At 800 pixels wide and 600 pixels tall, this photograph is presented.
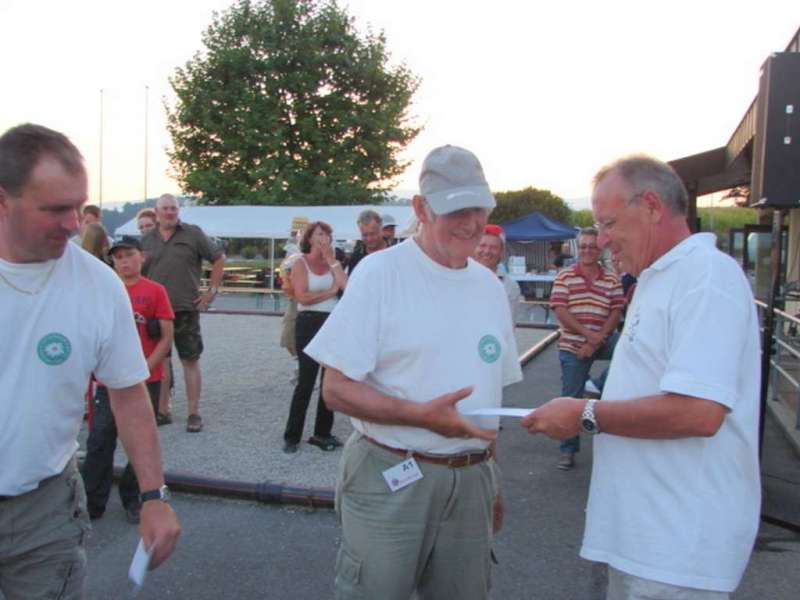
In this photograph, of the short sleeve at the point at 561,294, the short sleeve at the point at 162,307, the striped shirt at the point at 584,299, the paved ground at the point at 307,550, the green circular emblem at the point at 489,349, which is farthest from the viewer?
the short sleeve at the point at 561,294

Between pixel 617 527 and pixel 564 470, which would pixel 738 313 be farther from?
pixel 564 470

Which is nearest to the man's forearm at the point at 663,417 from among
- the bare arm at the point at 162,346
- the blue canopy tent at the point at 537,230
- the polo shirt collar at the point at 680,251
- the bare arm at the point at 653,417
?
the bare arm at the point at 653,417

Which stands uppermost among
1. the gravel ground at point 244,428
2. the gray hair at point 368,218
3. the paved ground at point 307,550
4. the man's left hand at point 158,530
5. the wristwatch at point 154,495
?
the gray hair at point 368,218

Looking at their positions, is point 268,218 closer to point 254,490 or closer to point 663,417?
point 254,490

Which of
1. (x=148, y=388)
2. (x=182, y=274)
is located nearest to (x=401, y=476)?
(x=148, y=388)

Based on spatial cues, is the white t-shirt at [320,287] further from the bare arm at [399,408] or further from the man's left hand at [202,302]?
the bare arm at [399,408]

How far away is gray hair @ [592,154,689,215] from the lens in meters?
1.99

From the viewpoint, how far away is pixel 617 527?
1987 millimetres

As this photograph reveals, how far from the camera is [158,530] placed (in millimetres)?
2141

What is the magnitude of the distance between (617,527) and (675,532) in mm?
167

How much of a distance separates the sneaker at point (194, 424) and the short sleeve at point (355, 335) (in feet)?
15.4

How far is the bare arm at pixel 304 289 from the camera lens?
616 cm

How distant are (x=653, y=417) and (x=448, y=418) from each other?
1.92 ft

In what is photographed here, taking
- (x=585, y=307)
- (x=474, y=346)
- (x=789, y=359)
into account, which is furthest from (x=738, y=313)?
(x=789, y=359)
